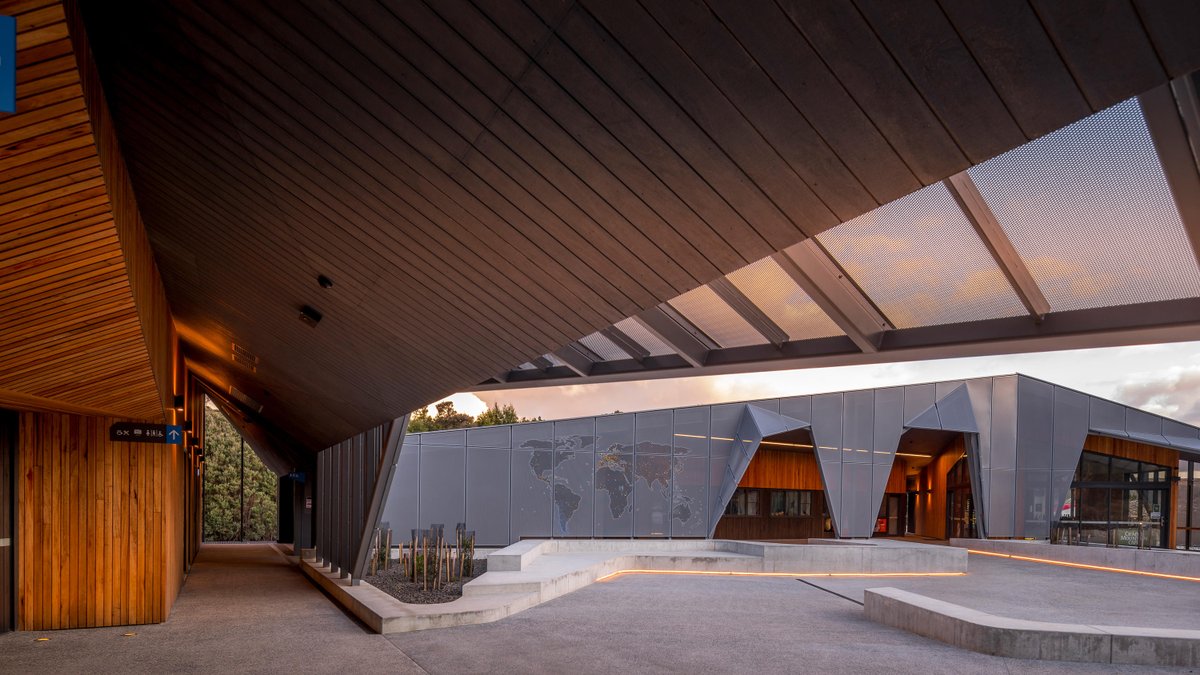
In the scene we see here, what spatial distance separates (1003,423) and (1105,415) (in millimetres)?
3651

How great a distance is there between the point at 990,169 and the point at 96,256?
5.07 meters

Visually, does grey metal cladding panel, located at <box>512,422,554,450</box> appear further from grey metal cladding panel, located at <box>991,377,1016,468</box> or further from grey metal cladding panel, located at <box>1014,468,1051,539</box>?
grey metal cladding panel, located at <box>1014,468,1051,539</box>

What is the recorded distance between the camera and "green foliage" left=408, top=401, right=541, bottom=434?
73875 millimetres

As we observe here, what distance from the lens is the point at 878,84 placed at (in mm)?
2982

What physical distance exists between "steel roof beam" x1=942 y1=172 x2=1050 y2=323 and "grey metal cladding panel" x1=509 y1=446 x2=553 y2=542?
65.5ft

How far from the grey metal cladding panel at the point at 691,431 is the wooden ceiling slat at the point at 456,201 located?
21.4 meters

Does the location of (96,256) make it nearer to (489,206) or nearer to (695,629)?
(489,206)

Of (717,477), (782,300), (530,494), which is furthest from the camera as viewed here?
(717,477)

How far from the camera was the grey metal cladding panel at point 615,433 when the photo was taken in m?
26.7

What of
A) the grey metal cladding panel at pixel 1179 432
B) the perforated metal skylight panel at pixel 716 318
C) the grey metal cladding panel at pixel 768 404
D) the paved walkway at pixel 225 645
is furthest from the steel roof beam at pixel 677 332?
the grey metal cladding panel at pixel 1179 432

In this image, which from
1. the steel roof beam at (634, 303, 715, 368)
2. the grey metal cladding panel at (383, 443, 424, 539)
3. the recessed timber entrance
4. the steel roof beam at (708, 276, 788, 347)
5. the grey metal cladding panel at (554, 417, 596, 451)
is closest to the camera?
the steel roof beam at (708, 276, 788, 347)

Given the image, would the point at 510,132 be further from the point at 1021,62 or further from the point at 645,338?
the point at 645,338

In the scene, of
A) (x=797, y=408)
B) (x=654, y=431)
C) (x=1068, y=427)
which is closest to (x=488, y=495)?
(x=654, y=431)

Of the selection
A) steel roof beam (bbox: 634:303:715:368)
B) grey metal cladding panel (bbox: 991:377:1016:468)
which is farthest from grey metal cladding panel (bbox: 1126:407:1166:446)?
steel roof beam (bbox: 634:303:715:368)
